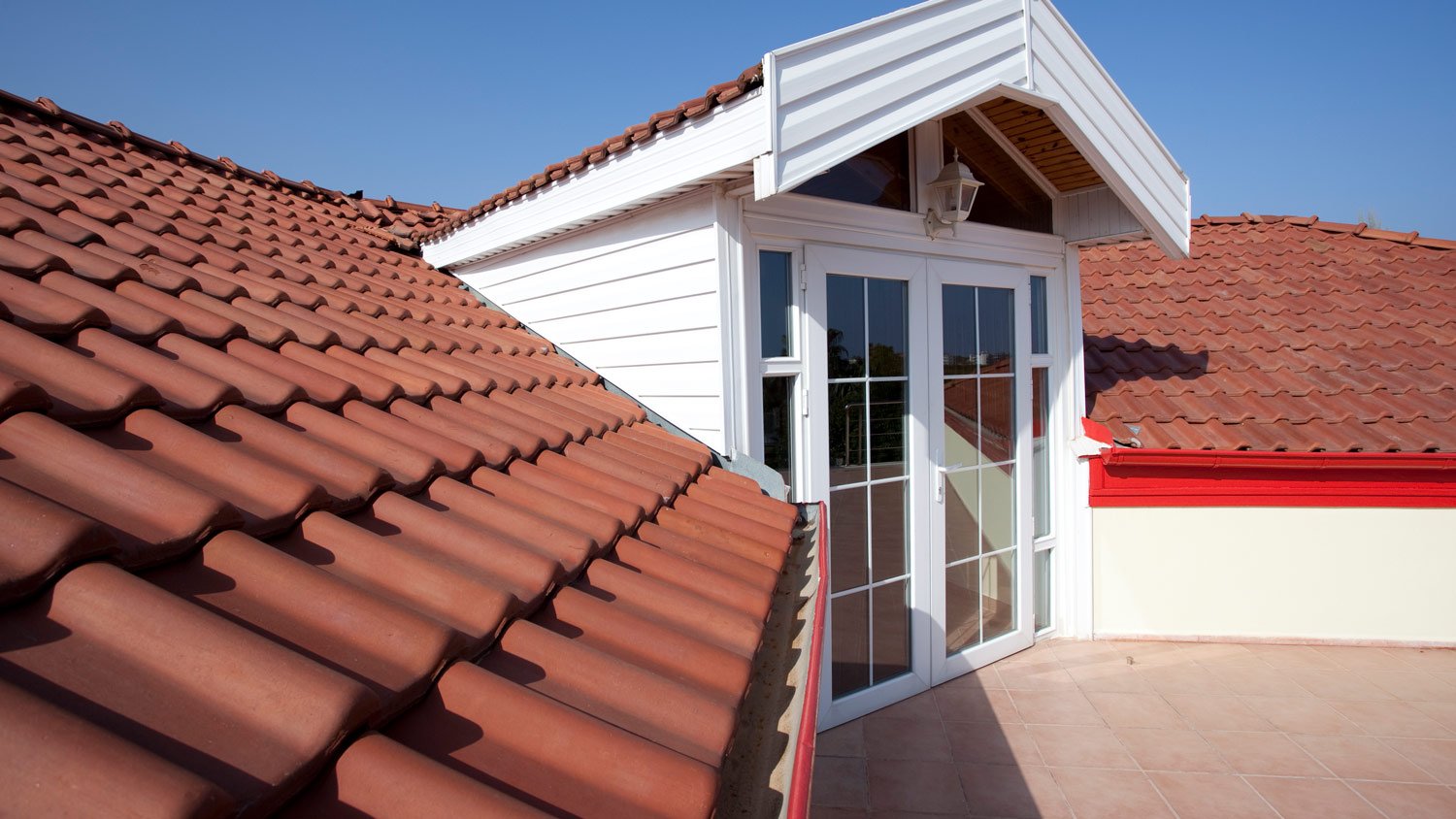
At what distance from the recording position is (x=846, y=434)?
427 cm

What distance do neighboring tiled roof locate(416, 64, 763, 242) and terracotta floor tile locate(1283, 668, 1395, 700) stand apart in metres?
5.16

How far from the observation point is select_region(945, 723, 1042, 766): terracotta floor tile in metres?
4.27

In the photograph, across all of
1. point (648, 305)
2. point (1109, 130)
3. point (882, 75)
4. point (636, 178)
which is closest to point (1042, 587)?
point (1109, 130)

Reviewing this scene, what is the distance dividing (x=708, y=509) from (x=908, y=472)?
230 centimetres

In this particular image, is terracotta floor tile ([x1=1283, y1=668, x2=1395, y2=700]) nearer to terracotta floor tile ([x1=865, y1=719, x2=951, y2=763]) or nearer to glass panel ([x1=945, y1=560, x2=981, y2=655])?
glass panel ([x1=945, y1=560, x2=981, y2=655])

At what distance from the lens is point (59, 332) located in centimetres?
181

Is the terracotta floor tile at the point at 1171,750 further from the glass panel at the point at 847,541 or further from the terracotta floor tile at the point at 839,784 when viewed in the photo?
the glass panel at the point at 847,541

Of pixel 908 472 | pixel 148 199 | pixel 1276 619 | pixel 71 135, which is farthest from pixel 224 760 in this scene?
pixel 1276 619

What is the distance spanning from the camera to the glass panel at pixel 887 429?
4.41m

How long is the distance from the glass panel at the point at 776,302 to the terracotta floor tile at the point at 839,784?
2.05 m

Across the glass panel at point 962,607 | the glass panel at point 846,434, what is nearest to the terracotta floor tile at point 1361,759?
the glass panel at point 962,607

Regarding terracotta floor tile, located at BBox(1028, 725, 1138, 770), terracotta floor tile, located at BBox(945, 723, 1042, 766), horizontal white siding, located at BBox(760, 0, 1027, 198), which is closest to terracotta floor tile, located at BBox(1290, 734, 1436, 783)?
terracotta floor tile, located at BBox(1028, 725, 1138, 770)

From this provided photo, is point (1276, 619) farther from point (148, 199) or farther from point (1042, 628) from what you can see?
point (148, 199)


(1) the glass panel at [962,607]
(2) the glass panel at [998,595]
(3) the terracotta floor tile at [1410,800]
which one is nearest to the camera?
(3) the terracotta floor tile at [1410,800]
